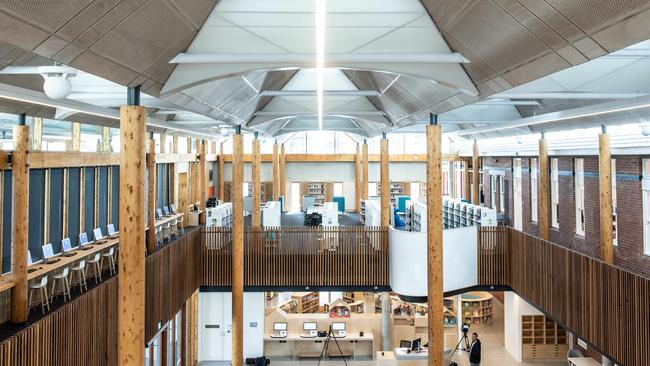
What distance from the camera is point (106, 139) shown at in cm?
1295

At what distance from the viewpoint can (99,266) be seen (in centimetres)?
1090

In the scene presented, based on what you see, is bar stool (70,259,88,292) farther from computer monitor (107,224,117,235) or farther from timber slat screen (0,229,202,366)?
computer monitor (107,224,117,235)

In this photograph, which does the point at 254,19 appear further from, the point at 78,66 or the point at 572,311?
the point at 572,311

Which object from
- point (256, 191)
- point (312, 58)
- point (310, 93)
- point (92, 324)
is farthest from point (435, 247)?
point (256, 191)

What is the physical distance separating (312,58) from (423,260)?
7200 mm

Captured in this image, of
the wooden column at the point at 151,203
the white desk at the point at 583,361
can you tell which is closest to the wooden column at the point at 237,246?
the wooden column at the point at 151,203

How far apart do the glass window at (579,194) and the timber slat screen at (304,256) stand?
18.0ft

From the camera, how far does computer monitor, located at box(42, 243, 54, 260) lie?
9.50 m

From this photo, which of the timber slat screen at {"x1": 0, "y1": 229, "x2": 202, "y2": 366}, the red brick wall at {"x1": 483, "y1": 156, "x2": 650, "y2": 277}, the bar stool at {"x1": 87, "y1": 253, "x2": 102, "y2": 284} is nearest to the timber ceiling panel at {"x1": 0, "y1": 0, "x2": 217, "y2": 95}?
the timber slat screen at {"x1": 0, "y1": 229, "x2": 202, "y2": 366}

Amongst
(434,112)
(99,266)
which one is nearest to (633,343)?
(434,112)

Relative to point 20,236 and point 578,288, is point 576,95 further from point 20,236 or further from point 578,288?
point 20,236

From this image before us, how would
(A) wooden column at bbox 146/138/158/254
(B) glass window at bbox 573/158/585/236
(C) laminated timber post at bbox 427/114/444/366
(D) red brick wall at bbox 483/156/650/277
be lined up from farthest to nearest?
1. (B) glass window at bbox 573/158/585/236
2. (A) wooden column at bbox 146/138/158/254
3. (D) red brick wall at bbox 483/156/650/277
4. (C) laminated timber post at bbox 427/114/444/366

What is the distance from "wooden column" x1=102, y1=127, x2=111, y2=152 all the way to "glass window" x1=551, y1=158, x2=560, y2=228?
13375mm

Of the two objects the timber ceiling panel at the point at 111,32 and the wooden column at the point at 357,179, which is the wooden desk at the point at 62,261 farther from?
the wooden column at the point at 357,179
